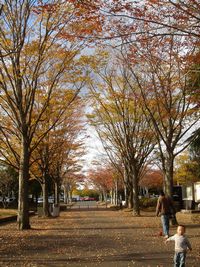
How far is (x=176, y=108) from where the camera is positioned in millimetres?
18672

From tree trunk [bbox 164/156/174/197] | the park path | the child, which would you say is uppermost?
tree trunk [bbox 164/156/174/197]

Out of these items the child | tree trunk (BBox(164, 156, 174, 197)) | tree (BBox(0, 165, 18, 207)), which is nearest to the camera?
the child

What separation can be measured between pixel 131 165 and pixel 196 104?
11571mm

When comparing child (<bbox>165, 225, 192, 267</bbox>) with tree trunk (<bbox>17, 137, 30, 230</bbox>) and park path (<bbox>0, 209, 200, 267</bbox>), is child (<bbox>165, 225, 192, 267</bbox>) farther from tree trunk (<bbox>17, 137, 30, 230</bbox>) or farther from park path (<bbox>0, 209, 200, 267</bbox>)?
tree trunk (<bbox>17, 137, 30, 230</bbox>)

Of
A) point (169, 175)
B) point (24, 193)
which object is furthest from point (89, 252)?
point (169, 175)

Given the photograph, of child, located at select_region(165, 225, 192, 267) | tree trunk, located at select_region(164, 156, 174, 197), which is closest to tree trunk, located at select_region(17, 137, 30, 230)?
tree trunk, located at select_region(164, 156, 174, 197)

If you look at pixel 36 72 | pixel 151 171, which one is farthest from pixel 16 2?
pixel 151 171

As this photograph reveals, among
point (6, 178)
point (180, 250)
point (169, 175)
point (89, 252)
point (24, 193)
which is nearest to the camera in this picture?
point (180, 250)

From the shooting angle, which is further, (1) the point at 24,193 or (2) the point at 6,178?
(2) the point at 6,178

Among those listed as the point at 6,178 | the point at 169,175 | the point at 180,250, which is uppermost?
the point at 6,178

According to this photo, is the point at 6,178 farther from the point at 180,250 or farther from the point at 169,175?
the point at 180,250

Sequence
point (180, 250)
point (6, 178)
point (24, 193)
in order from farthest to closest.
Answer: point (6, 178), point (24, 193), point (180, 250)

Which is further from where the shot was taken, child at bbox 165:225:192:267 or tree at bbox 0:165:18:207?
tree at bbox 0:165:18:207

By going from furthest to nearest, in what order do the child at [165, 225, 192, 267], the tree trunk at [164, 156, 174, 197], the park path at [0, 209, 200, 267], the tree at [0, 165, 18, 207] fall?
the tree at [0, 165, 18, 207] → the tree trunk at [164, 156, 174, 197] → the park path at [0, 209, 200, 267] → the child at [165, 225, 192, 267]
